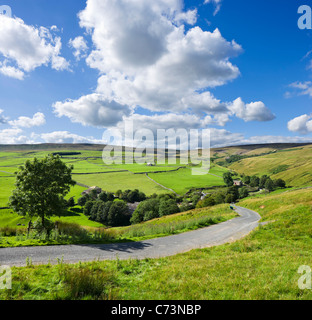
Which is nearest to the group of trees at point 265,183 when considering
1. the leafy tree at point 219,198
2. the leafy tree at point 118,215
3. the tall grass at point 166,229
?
the leafy tree at point 219,198

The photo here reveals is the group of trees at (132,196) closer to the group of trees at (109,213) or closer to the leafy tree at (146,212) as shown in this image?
the group of trees at (109,213)

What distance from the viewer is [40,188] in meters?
19.8

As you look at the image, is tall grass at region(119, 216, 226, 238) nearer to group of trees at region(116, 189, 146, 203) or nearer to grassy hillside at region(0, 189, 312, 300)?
grassy hillside at region(0, 189, 312, 300)

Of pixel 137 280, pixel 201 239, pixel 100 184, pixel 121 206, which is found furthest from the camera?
pixel 100 184

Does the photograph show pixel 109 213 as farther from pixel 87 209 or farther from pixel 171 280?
pixel 171 280

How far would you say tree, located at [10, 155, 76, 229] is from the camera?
19.0 metres

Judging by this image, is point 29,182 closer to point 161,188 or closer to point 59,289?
point 59,289

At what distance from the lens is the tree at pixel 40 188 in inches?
749

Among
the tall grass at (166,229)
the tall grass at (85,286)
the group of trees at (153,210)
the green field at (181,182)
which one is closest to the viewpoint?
the tall grass at (85,286)

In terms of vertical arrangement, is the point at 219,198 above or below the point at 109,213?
above

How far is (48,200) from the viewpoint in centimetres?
1973

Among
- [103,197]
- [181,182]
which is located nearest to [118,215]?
[103,197]
